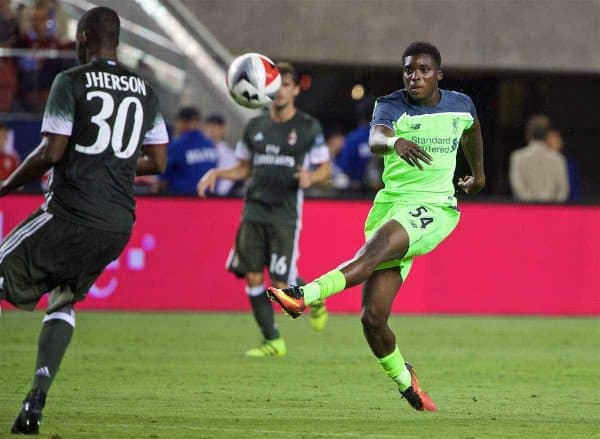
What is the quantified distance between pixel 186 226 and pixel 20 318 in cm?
242

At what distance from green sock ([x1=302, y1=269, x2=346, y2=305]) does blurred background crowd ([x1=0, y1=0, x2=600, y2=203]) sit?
877 cm

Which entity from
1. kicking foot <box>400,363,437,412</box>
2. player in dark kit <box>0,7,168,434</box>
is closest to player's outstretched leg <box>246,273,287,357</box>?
kicking foot <box>400,363,437,412</box>

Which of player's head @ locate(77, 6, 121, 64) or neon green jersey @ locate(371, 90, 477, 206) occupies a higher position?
player's head @ locate(77, 6, 121, 64)

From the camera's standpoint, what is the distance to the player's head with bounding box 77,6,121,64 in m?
7.39

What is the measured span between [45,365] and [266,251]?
5536 millimetres

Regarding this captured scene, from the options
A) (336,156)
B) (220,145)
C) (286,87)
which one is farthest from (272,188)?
(336,156)

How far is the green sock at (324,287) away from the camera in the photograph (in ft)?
25.9

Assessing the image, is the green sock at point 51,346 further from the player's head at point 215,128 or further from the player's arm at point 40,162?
the player's head at point 215,128

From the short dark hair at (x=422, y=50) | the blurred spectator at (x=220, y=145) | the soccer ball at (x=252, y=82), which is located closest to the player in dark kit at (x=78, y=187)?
the short dark hair at (x=422, y=50)

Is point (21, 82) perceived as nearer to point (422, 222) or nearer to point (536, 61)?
point (536, 61)

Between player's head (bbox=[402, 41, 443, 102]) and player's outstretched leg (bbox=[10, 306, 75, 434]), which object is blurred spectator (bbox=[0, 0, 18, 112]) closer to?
player's head (bbox=[402, 41, 443, 102])

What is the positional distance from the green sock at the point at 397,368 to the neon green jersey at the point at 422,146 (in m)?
0.98

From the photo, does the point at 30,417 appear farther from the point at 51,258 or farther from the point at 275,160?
the point at 275,160

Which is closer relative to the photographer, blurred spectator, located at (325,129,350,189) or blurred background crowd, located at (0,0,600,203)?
blurred background crowd, located at (0,0,600,203)
